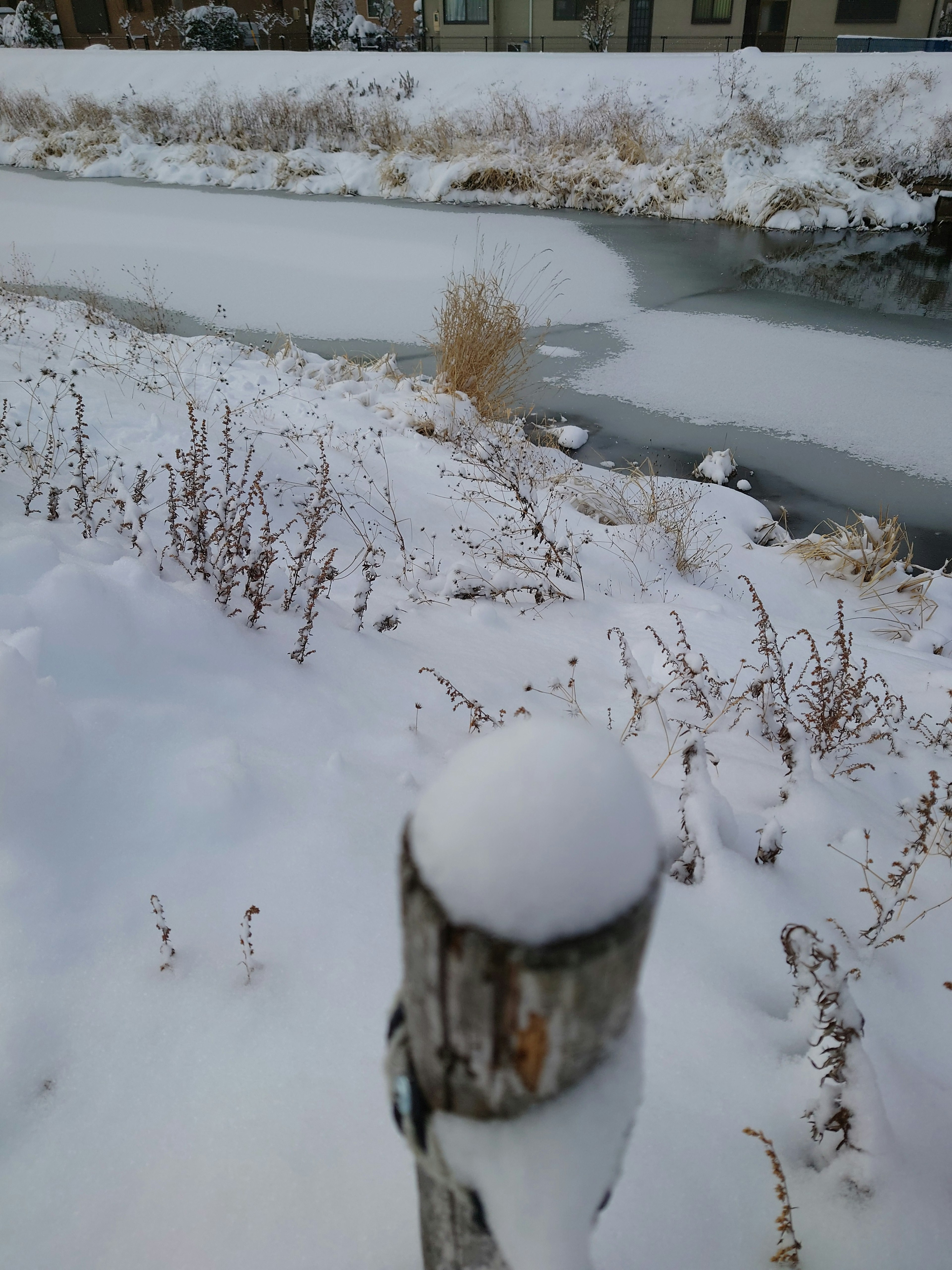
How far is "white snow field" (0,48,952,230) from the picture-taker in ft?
42.9

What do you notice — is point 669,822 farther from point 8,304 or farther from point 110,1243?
point 8,304

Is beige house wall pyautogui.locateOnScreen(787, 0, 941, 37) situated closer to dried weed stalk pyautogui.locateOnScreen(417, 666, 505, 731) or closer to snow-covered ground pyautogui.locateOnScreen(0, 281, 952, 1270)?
snow-covered ground pyautogui.locateOnScreen(0, 281, 952, 1270)

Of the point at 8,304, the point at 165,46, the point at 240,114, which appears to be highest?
the point at 165,46

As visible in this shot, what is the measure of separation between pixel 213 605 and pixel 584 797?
7.22 ft

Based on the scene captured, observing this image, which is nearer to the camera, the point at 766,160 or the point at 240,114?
the point at 766,160

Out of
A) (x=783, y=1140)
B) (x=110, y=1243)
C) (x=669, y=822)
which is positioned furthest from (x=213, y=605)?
(x=783, y=1140)

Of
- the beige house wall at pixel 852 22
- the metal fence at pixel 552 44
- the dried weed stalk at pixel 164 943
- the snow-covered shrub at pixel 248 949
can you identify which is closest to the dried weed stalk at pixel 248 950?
the snow-covered shrub at pixel 248 949

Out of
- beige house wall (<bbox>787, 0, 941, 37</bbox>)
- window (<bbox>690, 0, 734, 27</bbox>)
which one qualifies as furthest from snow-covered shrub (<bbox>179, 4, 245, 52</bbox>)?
beige house wall (<bbox>787, 0, 941, 37</bbox>)

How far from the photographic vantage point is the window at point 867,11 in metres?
21.7

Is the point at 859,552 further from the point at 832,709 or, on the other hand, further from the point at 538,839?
the point at 538,839

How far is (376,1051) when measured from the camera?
1.33 meters

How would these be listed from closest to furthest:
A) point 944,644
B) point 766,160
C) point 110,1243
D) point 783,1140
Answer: point 110,1243 < point 783,1140 < point 944,644 < point 766,160

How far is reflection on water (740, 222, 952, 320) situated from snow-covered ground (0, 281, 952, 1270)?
Answer: 24.2 ft

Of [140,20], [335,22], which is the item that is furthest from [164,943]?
[140,20]
